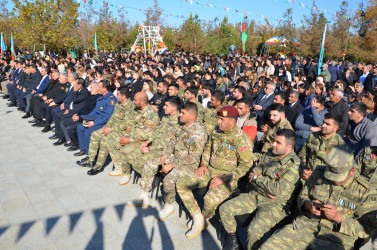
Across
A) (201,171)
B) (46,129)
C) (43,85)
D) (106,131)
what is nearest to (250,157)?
(201,171)

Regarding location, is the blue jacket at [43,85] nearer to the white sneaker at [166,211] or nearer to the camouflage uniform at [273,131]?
the white sneaker at [166,211]

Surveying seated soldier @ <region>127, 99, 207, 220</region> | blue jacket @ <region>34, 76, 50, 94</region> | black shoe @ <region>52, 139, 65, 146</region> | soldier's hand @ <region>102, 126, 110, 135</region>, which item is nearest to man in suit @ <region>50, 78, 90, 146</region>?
black shoe @ <region>52, 139, 65, 146</region>

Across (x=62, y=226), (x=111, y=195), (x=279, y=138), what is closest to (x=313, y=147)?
(x=279, y=138)

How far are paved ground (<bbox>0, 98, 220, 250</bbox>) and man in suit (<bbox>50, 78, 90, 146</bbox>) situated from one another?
1079mm

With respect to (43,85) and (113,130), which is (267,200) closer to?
(113,130)

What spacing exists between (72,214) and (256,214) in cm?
255

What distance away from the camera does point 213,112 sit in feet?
18.4

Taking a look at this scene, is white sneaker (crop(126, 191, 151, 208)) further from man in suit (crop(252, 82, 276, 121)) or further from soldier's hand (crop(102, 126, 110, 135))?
man in suit (crop(252, 82, 276, 121))

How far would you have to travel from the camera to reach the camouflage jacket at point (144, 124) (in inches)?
190

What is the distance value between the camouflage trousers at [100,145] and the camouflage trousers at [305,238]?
351 centimetres

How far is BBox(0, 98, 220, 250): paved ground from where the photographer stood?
3.41 m

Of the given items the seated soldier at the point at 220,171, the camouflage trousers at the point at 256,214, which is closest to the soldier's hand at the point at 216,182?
the seated soldier at the point at 220,171

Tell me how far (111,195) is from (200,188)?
1.65 metres

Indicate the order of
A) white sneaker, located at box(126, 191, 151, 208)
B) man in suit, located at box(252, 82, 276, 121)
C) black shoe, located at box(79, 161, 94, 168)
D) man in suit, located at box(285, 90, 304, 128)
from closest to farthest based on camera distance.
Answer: white sneaker, located at box(126, 191, 151, 208) → man in suit, located at box(285, 90, 304, 128) → black shoe, located at box(79, 161, 94, 168) → man in suit, located at box(252, 82, 276, 121)
